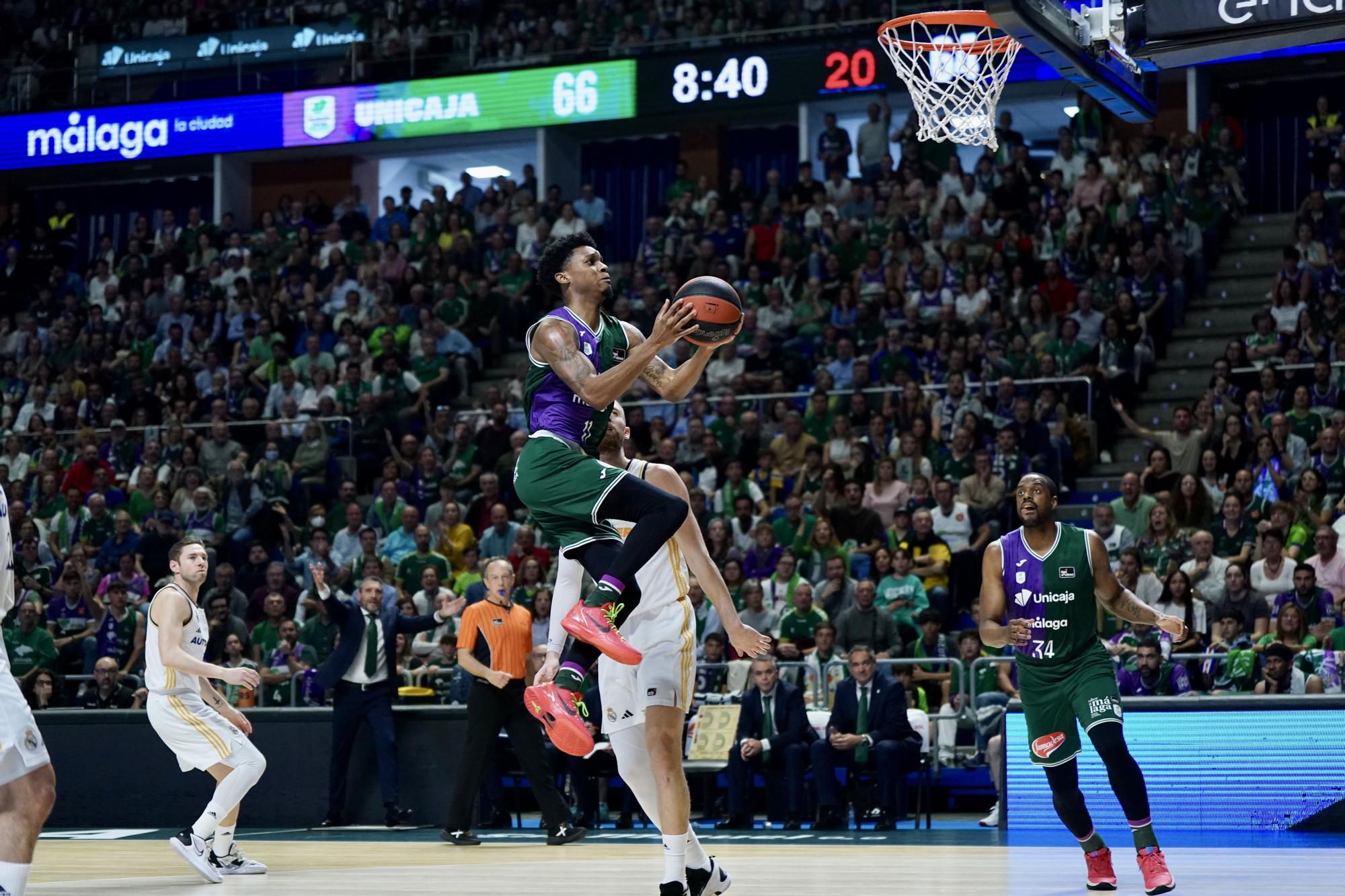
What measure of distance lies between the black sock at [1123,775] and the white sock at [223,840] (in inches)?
206

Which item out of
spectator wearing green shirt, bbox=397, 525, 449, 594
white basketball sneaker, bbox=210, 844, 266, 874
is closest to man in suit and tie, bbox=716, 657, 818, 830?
white basketball sneaker, bbox=210, 844, 266, 874

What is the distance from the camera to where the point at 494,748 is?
1277cm

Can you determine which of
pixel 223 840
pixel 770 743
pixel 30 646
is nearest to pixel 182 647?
pixel 223 840

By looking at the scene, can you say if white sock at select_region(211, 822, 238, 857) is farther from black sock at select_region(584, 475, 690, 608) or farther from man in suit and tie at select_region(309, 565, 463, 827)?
black sock at select_region(584, 475, 690, 608)

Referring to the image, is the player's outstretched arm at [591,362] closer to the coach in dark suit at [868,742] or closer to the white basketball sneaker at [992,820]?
the white basketball sneaker at [992,820]

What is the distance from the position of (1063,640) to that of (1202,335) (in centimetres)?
1146

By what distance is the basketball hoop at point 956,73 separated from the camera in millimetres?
11398

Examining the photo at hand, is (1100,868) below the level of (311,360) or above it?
below

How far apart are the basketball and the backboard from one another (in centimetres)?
272

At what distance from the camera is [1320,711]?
11688mm

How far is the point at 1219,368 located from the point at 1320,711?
17.2 ft

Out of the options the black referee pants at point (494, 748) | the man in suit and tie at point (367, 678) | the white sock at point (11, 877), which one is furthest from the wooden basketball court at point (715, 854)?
the white sock at point (11, 877)

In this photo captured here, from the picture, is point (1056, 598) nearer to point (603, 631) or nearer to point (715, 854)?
point (603, 631)

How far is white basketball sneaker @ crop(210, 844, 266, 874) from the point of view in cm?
1005
